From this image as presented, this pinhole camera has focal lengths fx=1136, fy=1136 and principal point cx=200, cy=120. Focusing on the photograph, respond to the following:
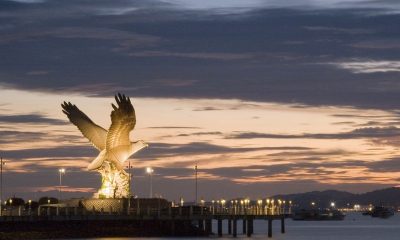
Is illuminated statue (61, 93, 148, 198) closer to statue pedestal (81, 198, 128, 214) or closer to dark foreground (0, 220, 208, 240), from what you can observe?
statue pedestal (81, 198, 128, 214)

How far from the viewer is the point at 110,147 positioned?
123562 millimetres

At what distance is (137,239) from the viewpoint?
119 m

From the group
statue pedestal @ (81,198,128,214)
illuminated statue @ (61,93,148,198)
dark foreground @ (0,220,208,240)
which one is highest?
illuminated statue @ (61,93,148,198)

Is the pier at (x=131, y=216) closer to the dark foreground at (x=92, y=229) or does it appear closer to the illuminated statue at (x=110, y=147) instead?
the dark foreground at (x=92, y=229)

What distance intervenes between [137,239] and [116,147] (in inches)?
424

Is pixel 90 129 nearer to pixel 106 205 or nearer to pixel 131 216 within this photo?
pixel 106 205

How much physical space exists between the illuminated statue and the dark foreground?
17.6ft

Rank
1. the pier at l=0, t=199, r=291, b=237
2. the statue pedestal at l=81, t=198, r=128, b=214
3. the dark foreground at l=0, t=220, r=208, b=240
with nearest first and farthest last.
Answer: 1. the pier at l=0, t=199, r=291, b=237
2. the dark foreground at l=0, t=220, r=208, b=240
3. the statue pedestal at l=81, t=198, r=128, b=214

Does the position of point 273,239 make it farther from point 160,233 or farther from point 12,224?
point 12,224

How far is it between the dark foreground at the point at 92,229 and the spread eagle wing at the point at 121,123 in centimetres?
860

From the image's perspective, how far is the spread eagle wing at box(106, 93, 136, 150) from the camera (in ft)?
387

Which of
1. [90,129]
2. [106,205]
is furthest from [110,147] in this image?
[106,205]

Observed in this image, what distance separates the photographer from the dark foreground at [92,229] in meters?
115

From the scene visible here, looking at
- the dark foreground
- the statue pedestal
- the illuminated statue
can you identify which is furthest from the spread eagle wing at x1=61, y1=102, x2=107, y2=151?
the dark foreground
